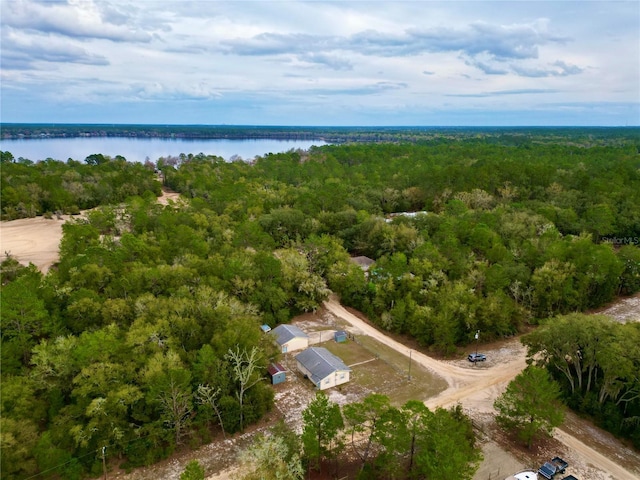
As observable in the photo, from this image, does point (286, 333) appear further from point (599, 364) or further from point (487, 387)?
point (599, 364)

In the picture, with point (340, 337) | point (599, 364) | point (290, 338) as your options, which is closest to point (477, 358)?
point (599, 364)

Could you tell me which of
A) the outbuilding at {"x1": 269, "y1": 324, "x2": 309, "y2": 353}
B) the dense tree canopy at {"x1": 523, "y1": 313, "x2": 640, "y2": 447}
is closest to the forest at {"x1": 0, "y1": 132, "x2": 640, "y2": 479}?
the dense tree canopy at {"x1": 523, "y1": 313, "x2": 640, "y2": 447}

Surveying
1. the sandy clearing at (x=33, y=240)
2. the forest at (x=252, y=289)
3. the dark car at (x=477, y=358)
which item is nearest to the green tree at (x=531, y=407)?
the forest at (x=252, y=289)

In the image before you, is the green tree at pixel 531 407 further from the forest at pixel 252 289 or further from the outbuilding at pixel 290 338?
the outbuilding at pixel 290 338

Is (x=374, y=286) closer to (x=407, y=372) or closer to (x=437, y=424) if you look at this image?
(x=407, y=372)

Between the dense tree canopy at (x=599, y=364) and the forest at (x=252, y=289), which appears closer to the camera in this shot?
the forest at (x=252, y=289)

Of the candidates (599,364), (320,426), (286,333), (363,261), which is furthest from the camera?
(363,261)
